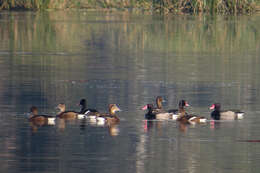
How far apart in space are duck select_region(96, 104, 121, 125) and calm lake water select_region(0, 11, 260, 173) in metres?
0.18

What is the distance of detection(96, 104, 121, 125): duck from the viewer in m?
15.9

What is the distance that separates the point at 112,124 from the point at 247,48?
57.0 feet

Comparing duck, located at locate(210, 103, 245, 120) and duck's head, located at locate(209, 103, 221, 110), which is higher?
duck's head, located at locate(209, 103, 221, 110)

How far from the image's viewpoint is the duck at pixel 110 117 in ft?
52.1

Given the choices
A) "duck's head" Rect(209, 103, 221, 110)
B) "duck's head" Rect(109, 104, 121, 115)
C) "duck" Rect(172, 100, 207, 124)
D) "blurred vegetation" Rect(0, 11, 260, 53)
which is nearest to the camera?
"duck" Rect(172, 100, 207, 124)

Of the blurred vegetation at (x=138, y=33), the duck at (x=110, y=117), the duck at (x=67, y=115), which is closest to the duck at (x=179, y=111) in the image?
the duck at (x=110, y=117)

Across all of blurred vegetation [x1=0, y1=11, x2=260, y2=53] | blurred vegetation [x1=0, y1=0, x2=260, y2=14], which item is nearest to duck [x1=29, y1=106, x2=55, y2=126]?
blurred vegetation [x1=0, y1=11, x2=260, y2=53]

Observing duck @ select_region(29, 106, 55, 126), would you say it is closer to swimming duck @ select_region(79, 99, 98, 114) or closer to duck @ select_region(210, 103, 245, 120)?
swimming duck @ select_region(79, 99, 98, 114)

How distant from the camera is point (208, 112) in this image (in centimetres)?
1722

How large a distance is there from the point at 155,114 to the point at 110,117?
1.00 meters

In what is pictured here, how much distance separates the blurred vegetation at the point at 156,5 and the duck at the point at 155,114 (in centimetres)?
3674

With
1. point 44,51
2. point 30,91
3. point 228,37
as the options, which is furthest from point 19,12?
point 30,91

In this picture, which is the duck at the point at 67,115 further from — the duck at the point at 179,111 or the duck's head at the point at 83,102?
the duck at the point at 179,111

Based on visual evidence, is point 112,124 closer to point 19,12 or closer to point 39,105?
point 39,105
